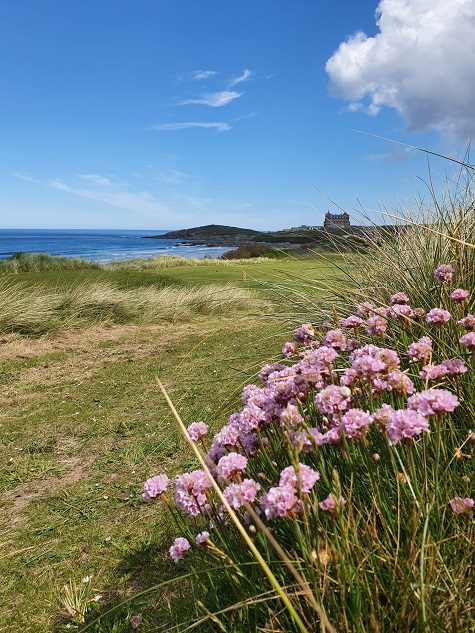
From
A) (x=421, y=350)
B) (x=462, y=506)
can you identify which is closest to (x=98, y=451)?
(x=421, y=350)

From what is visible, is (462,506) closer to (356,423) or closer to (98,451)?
(356,423)

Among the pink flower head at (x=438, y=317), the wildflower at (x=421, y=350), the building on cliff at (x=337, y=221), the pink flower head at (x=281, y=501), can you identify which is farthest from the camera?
the building on cliff at (x=337, y=221)

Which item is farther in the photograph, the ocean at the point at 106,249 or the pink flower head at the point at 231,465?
the ocean at the point at 106,249

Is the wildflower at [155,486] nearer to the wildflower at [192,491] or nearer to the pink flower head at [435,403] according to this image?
the wildflower at [192,491]

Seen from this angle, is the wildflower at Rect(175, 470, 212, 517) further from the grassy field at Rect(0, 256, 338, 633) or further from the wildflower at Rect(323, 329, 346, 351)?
the wildflower at Rect(323, 329, 346, 351)

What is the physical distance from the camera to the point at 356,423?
→ 118cm

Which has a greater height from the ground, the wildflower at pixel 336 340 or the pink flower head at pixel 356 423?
the wildflower at pixel 336 340

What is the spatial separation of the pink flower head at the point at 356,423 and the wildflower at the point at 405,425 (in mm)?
92

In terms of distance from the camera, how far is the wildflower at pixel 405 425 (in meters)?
1.06

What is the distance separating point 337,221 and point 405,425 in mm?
3824

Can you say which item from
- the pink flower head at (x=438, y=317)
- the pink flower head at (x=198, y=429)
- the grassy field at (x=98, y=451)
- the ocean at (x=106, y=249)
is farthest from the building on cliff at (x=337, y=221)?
the ocean at (x=106, y=249)

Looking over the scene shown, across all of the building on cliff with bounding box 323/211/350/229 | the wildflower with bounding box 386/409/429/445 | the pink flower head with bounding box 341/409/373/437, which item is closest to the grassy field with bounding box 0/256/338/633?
the building on cliff with bounding box 323/211/350/229

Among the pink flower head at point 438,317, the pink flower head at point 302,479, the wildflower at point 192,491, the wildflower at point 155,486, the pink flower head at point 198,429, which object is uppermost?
the pink flower head at point 438,317

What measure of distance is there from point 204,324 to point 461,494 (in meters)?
8.17
